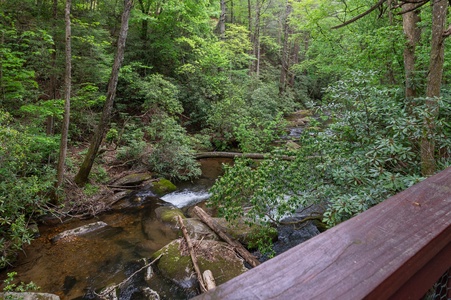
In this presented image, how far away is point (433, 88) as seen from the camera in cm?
368

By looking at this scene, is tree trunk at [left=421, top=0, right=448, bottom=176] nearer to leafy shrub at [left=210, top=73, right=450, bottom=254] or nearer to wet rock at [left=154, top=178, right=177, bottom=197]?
leafy shrub at [left=210, top=73, right=450, bottom=254]

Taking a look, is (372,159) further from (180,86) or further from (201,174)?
(180,86)

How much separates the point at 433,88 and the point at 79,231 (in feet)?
24.1

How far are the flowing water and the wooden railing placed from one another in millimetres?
4361

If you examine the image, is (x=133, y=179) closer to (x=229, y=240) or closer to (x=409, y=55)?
(x=229, y=240)

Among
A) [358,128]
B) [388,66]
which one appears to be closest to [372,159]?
[358,128]

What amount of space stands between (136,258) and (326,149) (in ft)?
14.2

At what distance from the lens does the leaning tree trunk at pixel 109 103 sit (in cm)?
664

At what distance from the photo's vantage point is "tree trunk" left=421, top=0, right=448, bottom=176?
3299 millimetres

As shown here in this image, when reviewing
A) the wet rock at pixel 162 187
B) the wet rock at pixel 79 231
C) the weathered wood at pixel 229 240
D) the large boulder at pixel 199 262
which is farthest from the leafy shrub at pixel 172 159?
the large boulder at pixel 199 262

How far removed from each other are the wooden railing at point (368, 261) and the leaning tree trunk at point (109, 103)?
284 inches

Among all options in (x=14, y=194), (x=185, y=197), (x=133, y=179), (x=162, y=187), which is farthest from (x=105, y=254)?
(x=133, y=179)

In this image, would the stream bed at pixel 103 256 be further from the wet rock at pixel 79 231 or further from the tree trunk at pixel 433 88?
the tree trunk at pixel 433 88

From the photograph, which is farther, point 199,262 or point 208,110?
point 208,110
